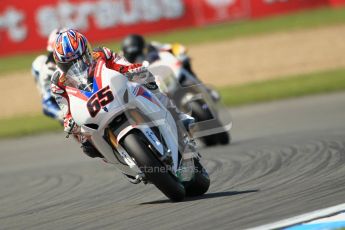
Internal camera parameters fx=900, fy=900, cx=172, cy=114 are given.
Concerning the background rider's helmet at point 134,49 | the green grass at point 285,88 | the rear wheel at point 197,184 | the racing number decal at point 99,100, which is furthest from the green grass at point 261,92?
the racing number decal at point 99,100

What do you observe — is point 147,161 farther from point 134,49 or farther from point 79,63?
point 134,49

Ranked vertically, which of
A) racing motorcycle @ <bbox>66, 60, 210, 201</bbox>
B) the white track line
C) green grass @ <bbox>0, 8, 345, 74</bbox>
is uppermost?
racing motorcycle @ <bbox>66, 60, 210, 201</bbox>

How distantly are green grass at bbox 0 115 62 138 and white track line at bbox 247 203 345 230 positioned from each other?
12446 millimetres

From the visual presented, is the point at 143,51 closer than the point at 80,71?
No

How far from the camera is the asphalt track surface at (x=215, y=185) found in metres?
6.95

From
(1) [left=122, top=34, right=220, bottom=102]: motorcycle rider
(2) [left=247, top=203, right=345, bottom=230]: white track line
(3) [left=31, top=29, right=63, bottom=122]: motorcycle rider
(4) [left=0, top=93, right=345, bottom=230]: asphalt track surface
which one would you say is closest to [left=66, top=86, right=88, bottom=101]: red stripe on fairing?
(4) [left=0, top=93, right=345, bottom=230]: asphalt track surface

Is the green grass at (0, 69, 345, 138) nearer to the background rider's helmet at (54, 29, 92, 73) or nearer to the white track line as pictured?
the background rider's helmet at (54, 29, 92, 73)

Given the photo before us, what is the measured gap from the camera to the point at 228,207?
7129 mm

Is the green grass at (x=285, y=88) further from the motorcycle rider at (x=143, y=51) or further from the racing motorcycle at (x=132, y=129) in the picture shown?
the racing motorcycle at (x=132, y=129)

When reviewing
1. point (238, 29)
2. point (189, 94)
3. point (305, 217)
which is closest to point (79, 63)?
point (305, 217)

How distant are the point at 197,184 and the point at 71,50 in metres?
1.64

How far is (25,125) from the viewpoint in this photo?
64.6 feet

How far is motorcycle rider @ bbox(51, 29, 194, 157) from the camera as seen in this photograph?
25.7ft

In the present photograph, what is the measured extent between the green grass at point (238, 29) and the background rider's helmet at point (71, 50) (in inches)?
833
